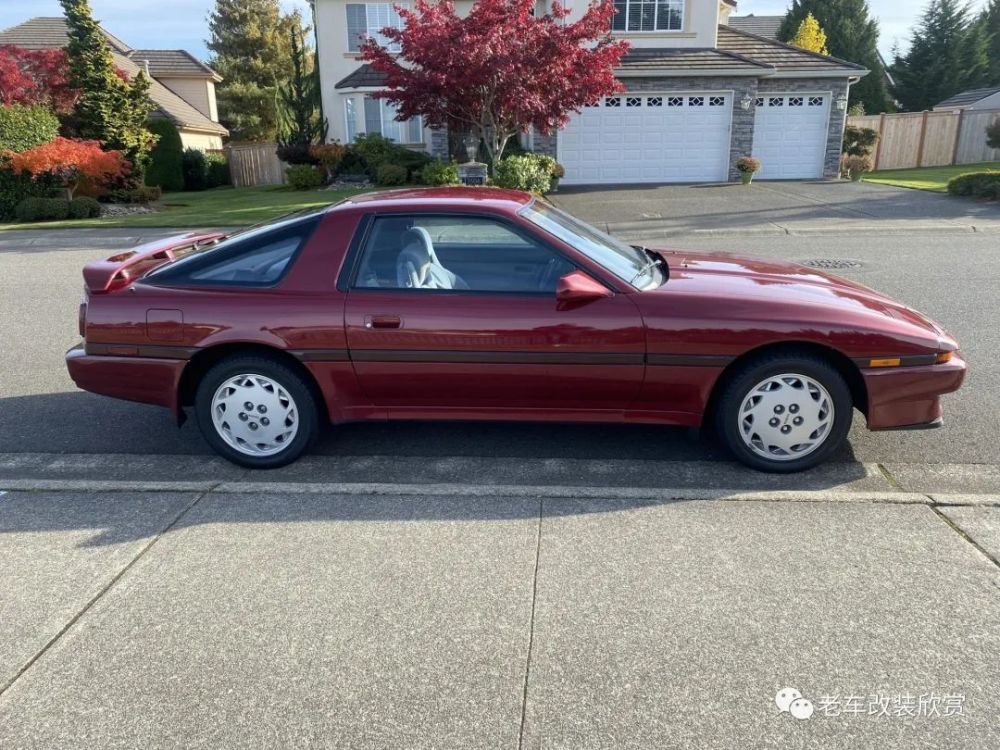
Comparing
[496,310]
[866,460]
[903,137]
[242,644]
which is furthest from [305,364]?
[903,137]

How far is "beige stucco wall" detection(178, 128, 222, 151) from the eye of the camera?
109 feet

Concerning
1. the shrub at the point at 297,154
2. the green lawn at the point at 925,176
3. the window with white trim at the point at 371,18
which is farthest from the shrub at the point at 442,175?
the green lawn at the point at 925,176

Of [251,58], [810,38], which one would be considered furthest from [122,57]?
[810,38]

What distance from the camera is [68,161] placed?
1756cm

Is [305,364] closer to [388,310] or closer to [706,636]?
[388,310]

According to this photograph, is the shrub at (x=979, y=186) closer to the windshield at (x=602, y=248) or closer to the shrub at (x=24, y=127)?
the windshield at (x=602, y=248)

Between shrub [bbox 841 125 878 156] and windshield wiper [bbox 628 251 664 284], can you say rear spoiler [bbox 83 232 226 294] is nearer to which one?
windshield wiper [bbox 628 251 664 284]

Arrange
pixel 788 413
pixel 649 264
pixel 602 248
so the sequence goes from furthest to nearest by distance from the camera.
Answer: pixel 649 264 → pixel 602 248 → pixel 788 413

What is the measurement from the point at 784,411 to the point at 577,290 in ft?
4.11

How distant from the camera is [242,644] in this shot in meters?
2.87

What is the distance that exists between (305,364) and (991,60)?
2084 inches

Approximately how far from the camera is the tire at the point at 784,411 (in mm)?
4016

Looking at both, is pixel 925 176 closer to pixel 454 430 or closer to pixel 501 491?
pixel 454 430

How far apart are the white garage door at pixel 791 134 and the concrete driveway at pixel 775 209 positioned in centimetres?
170
